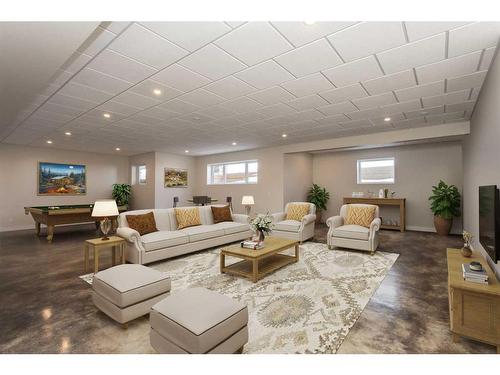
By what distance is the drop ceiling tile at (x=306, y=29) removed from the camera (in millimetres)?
2109

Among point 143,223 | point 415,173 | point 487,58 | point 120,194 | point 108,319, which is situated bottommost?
point 108,319

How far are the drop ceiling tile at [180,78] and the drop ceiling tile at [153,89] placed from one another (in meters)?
0.13

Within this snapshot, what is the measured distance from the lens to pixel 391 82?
3283mm

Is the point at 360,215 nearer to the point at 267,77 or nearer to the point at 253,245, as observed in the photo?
the point at 253,245

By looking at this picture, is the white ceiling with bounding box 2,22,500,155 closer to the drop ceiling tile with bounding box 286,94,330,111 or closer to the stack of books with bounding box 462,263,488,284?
the drop ceiling tile with bounding box 286,94,330,111

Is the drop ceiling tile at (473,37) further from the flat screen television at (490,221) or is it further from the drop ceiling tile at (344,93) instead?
the flat screen television at (490,221)

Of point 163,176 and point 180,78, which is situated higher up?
point 180,78

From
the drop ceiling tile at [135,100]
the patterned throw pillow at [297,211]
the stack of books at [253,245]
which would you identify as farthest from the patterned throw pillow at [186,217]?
the patterned throw pillow at [297,211]

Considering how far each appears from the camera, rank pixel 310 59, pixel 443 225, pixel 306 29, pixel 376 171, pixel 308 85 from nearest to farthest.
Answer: pixel 306 29 < pixel 310 59 < pixel 308 85 < pixel 443 225 < pixel 376 171

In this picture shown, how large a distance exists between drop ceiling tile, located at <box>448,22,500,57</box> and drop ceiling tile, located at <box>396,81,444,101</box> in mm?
872

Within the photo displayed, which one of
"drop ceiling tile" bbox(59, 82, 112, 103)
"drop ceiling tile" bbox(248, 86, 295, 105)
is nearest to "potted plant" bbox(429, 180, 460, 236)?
"drop ceiling tile" bbox(248, 86, 295, 105)

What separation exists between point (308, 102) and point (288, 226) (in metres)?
2.72

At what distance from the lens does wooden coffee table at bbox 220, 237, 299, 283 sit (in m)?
3.30

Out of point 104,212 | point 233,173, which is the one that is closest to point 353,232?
point 104,212
